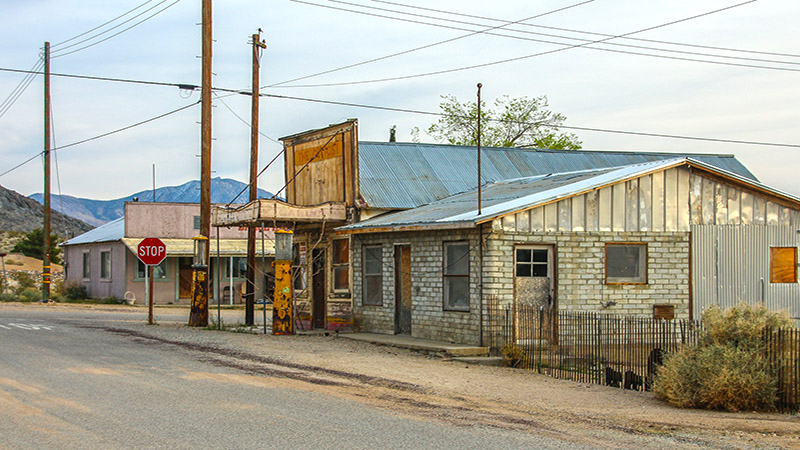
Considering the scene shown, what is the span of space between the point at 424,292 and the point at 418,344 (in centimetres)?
158

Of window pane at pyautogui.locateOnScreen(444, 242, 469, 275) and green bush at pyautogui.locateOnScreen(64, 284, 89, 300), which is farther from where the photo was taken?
green bush at pyautogui.locateOnScreen(64, 284, 89, 300)

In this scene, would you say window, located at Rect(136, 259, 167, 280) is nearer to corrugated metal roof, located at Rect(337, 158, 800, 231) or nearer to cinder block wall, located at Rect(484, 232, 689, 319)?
corrugated metal roof, located at Rect(337, 158, 800, 231)

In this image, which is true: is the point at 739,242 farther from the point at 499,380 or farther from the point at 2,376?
the point at 2,376

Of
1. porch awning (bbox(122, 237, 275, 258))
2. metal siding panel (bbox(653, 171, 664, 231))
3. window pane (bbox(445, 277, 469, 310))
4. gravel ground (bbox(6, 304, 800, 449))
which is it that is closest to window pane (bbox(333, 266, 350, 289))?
gravel ground (bbox(6, 304, 800, 449))

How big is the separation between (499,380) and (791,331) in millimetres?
4381

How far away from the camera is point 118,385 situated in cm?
1199

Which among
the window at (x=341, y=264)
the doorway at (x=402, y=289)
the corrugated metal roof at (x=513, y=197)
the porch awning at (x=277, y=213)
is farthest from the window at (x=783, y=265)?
the porch awning at (x=277, y=213)

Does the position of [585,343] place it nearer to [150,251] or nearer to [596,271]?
[596,271]

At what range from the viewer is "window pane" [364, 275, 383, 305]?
21219mm

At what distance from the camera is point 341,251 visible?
2294 cm

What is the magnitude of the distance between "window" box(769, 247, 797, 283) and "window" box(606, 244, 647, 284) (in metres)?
3.17

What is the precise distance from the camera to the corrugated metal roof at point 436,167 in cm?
Answer: 2270

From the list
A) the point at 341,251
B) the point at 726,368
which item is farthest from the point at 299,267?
the point at 726,368

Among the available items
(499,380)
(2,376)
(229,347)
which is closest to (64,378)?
(2,376)
